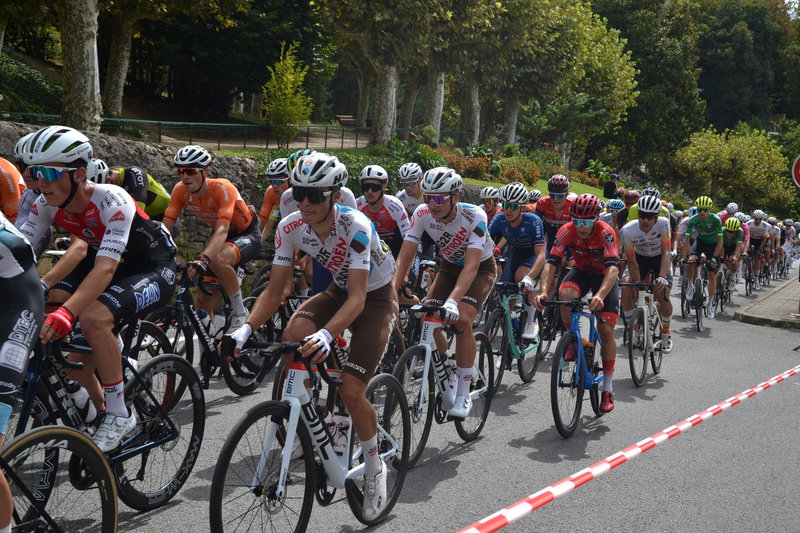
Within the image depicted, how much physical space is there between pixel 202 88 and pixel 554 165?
66.9 ft

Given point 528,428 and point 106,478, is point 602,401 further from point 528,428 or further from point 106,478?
point 106,478

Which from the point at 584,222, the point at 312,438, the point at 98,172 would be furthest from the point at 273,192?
the point at 312,438

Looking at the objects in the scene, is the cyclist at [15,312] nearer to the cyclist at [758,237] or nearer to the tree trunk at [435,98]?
the cyclist at [758,237]

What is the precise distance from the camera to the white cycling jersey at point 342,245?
15.2ft

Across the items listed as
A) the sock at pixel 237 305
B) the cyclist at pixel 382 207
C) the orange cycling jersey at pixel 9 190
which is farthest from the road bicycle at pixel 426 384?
the orange cycling jersey at pixel 9 190

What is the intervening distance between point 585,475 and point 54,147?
4377 millimetres

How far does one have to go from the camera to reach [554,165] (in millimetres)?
42906

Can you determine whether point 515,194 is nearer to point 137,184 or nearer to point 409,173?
point 409,173

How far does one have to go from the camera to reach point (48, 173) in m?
4.36

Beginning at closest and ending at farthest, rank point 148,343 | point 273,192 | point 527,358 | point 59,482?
point 59,482 → point 148,343 → point 527,358 → point 273,192

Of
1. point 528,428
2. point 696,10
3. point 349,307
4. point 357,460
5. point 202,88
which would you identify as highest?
point 696,10

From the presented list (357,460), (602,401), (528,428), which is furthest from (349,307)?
(602,401)

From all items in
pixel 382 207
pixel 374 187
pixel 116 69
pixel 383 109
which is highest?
pixel 116 69

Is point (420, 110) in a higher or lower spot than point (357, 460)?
higher
